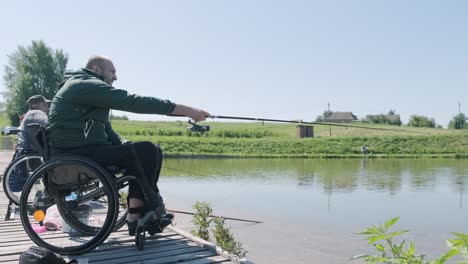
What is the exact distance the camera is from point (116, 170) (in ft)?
11.8

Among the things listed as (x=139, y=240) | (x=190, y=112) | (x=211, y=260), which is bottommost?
(x=211, y=260)

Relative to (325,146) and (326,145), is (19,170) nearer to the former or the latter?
(325,146)

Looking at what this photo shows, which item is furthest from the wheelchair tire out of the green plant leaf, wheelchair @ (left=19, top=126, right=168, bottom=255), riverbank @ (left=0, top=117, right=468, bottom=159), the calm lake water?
riverbank @ (left=0, top=117, right=468, bottom=159)

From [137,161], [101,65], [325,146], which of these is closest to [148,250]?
[137,161]

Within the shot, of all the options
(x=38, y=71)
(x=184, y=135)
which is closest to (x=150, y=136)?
(x=184, y=135)

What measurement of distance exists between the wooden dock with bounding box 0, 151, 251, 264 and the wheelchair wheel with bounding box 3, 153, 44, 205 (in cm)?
121

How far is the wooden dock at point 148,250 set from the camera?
3.54 metres

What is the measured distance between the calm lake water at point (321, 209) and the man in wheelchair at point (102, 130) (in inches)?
174

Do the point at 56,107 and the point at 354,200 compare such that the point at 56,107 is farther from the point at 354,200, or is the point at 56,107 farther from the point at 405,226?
the point at 354,200

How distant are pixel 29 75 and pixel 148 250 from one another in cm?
5429

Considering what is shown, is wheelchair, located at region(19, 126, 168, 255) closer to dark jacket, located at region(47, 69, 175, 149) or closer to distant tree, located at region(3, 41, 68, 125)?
dark jacket, located at region(47, 69, 175, 149)

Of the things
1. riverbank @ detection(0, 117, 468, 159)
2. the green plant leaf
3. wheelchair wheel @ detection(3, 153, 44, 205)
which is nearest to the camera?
the green plant leaf

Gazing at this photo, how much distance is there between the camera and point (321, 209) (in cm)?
1312

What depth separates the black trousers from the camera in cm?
351
